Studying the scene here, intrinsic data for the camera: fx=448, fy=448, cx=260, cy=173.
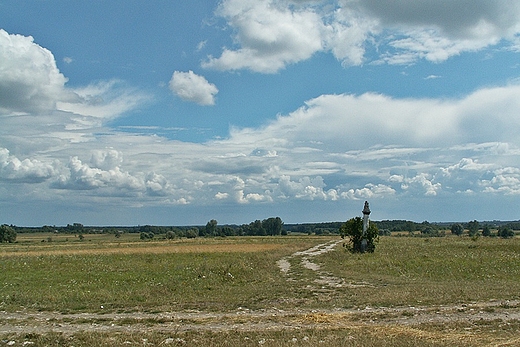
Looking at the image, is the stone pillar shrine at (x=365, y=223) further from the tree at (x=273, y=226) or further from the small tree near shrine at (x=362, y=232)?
the tree at (x=273, y=226)

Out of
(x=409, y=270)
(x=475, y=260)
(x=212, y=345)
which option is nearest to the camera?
(x=212, y=345)

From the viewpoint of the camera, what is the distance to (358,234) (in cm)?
4441

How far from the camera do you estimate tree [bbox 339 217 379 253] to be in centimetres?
4350

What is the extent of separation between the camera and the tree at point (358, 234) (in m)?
43.5

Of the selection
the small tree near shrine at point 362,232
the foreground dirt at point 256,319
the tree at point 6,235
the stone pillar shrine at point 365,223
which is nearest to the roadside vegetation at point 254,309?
the foreground dirt at point 256,319

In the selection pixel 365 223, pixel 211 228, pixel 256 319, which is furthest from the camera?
pixel 211 228

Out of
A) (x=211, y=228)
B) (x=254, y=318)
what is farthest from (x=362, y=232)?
(x=211, y=228)

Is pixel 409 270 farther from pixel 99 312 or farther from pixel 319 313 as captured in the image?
pixel 99 312

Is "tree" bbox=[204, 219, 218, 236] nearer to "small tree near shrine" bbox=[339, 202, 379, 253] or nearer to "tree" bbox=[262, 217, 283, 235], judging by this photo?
"tree" bbox=[262, 217, 283, 235]

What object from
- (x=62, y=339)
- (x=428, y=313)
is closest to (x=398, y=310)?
(x=428, y=313)

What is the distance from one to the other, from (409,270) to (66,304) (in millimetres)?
21444

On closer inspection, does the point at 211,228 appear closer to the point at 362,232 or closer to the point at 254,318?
the point at 362,232

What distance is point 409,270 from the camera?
2972cm

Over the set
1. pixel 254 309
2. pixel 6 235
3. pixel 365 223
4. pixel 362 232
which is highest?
pixel 365 223
